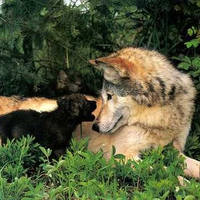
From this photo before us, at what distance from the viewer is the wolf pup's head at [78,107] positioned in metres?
5.58

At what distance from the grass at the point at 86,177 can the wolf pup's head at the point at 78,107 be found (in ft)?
1.00

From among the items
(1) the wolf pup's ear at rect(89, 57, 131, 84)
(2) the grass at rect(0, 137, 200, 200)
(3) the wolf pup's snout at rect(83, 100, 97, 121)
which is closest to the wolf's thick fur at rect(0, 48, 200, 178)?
(1) the wolf pup's ear at rect(89, 57, 131, 84)

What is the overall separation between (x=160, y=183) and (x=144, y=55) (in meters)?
2.02

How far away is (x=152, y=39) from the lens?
777cm

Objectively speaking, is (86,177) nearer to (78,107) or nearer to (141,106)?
(78,107)

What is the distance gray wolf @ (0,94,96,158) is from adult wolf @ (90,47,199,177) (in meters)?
0.26

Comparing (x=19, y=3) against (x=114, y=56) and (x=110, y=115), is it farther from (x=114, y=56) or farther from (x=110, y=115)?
(x=110, y=115)

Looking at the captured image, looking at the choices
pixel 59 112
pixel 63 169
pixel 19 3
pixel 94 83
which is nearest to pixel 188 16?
pixel 94 83

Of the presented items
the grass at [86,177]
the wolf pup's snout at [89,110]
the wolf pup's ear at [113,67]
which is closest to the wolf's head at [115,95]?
the wolf pup's ear at [113,67]

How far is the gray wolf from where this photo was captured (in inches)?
222

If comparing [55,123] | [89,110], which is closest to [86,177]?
[89,110]

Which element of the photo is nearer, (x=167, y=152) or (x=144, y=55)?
(x=167, y=152)

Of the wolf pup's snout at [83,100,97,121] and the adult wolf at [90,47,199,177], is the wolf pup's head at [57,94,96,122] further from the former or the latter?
the adult wolf at [90,47,199,177]

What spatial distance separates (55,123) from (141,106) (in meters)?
0.86
